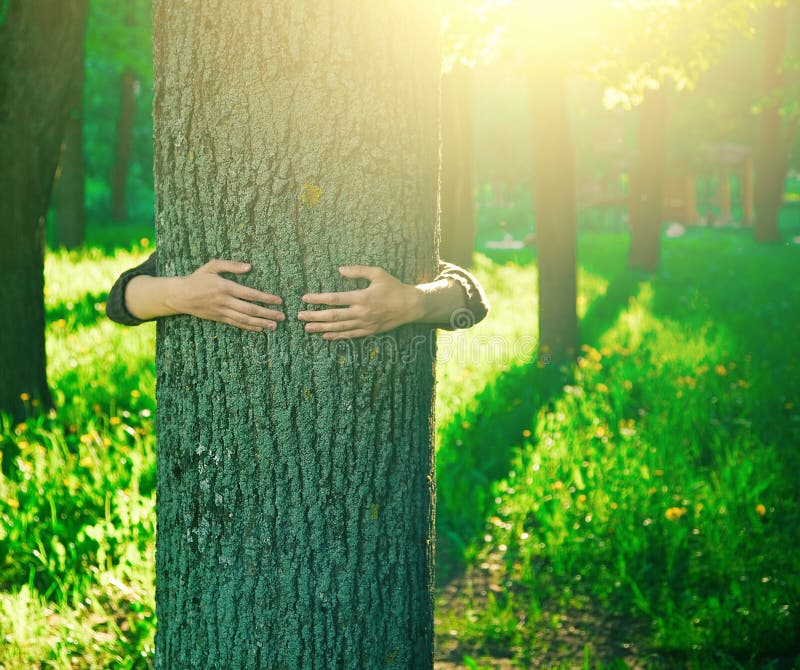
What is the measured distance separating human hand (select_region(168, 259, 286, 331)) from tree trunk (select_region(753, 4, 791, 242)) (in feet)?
60.2

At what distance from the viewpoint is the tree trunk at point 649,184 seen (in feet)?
48.0

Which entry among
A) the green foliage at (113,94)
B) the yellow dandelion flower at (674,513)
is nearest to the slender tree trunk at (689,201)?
the green foliage at (113,94)

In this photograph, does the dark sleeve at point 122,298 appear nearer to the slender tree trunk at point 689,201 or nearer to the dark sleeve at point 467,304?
the dark sleeve at point 467,304

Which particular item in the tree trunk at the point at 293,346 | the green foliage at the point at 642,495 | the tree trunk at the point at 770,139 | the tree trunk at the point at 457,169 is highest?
the tree trunk at the point at 770,139

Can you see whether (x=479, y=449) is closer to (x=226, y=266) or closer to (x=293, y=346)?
(x=293, y=346)

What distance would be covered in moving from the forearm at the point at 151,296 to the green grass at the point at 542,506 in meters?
1.48

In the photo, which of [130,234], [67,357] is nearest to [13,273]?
[67,357]

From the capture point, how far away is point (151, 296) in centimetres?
207

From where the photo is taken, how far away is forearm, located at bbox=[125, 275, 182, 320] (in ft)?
6.64

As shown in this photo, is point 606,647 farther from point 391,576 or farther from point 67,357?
point 67,357

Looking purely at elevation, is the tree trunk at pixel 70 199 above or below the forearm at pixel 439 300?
above

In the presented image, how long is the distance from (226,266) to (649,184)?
14.0 meters

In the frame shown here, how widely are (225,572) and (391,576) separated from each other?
0.43 m

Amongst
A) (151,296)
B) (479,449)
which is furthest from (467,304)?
(479,449)
